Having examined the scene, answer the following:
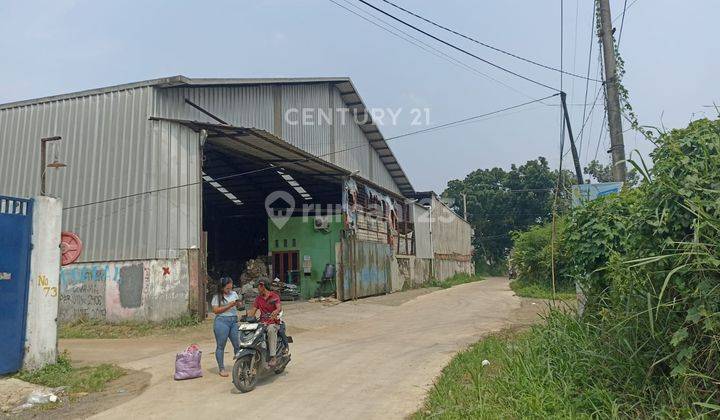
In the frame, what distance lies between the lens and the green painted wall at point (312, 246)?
823 inches

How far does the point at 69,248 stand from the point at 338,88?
15727 mm

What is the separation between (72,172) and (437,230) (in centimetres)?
2316

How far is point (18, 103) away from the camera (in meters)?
16.4

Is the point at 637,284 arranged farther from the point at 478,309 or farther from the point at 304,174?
the point at 304,174

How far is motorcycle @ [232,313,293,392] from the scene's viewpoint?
6.92 meters

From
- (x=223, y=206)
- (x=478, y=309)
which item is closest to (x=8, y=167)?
(x=223, y=206)

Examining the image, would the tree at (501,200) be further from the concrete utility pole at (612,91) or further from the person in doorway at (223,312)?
the person in doorway at (223,312)

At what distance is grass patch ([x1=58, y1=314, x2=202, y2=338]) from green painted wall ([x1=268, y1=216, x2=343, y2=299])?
23.7 feet

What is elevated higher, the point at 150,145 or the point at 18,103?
the point at 18,103

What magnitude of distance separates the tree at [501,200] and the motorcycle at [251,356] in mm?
43502

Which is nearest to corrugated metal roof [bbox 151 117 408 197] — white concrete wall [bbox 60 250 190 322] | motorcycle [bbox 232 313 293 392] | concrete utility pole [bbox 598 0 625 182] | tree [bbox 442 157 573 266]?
white concrete wall [bbox 60 250 190 322]

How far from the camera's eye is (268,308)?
782 centimetres

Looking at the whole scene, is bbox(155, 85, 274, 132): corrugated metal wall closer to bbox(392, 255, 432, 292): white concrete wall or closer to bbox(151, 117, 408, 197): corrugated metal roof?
bbox(151, 117, 408, 197): corrugated metal roof

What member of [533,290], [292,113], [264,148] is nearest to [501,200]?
[533,290]
